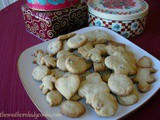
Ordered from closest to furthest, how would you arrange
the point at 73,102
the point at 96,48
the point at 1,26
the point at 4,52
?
the point at 73,102 < the point at 96,48 < the point at 4,52 < the point at 1,26

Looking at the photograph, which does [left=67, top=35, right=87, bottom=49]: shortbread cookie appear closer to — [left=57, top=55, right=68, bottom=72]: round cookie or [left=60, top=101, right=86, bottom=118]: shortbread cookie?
[left=57, top=55, right=68, bottom=72]: round cookie

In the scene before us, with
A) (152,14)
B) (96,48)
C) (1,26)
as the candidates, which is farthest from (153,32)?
(1,26)

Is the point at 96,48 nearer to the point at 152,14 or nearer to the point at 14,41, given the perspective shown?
the point at 14,41

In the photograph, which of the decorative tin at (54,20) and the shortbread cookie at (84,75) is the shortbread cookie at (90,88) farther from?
the decorative tin at (54,20)

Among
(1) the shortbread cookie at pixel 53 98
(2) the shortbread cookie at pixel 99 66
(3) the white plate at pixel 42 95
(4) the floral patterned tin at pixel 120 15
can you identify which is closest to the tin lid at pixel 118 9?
(4) the floral patterned tin at pixel 120 15

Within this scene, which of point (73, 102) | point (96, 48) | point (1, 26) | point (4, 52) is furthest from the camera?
point (1, 26)
